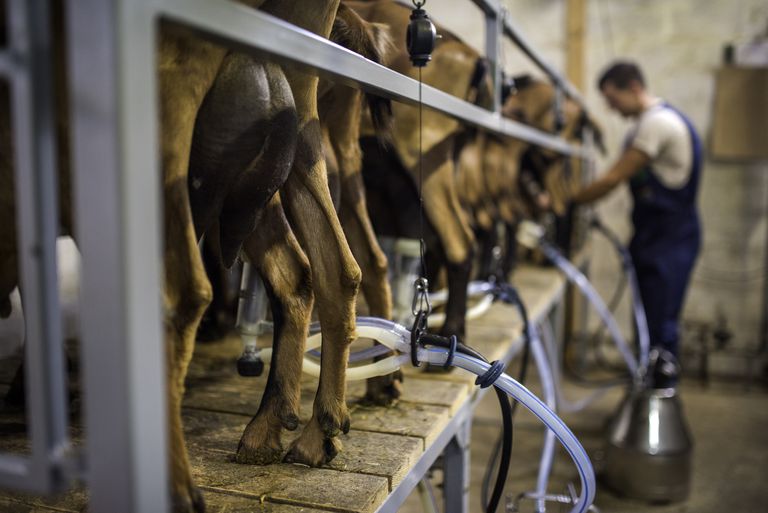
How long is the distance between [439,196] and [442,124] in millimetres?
211

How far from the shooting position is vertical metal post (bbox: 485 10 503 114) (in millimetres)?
1901

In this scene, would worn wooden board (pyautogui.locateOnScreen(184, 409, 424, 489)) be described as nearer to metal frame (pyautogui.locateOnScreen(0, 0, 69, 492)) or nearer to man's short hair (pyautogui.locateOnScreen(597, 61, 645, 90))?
metal frame (pyautogui.locateOnScreen(0, 0, 69, 492))

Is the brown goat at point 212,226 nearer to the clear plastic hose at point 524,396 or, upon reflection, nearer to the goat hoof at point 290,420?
the goat hoof at point 290,420

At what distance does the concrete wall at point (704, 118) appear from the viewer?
471cm

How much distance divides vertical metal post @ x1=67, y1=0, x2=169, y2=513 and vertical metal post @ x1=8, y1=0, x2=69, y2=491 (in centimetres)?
4

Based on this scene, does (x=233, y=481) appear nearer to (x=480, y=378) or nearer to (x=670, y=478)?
(x=480, y=378)

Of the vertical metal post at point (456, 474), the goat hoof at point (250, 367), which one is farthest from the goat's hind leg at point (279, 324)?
the vertical metal post at point (456, 474)

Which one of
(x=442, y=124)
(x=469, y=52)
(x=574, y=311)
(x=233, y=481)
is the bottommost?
(x=574, y=311)

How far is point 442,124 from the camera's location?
1843mm

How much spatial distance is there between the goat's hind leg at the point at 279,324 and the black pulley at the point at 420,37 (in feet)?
1.18

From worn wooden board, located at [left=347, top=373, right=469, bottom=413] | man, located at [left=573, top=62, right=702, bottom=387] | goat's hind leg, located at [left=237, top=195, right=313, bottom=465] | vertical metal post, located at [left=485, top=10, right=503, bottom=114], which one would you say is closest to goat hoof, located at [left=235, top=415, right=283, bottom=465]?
goat's hind leg, located at [left=237, top=195, right=313, bottom=465]

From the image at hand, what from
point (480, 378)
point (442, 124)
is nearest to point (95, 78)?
point (480, 378)

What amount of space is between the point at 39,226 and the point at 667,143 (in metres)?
3.33

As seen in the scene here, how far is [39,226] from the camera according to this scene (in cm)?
63
